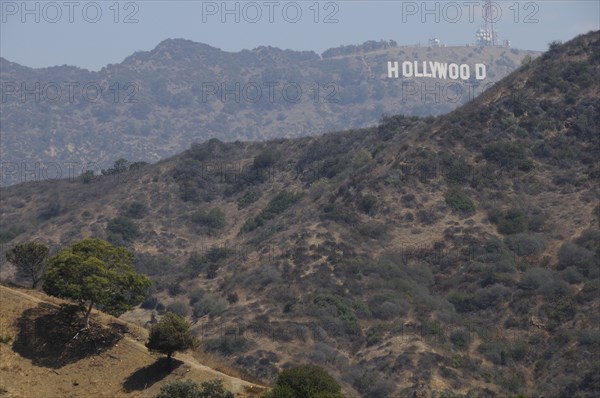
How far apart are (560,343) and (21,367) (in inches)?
1453

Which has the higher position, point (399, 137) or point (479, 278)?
point (399, 137)

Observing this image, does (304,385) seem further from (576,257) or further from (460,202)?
(460,202)

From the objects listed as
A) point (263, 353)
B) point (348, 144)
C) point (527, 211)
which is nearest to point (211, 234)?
point (348, 144)

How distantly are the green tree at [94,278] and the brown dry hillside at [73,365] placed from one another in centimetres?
123

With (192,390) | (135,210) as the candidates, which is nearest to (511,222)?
(192,390)

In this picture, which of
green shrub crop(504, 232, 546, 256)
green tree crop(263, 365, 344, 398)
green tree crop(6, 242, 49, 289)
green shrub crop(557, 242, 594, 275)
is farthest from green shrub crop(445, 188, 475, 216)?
green tree crop(263, 365, 344, 398)

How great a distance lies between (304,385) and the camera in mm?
33406

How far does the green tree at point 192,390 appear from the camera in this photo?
32250 millimetres

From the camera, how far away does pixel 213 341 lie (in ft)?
211

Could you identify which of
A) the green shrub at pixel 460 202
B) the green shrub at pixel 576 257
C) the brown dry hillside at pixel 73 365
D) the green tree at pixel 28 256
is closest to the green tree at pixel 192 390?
the brown dry hillside at pixel 73 365

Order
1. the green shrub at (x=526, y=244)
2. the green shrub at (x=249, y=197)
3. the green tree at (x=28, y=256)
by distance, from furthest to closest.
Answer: the green shrub at (x=249, y=197), the green shrub at (x=526, y=244), the green tree at (x=28, y=256)

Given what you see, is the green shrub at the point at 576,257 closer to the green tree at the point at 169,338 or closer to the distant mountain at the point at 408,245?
the distant mountain at the point at 408,245

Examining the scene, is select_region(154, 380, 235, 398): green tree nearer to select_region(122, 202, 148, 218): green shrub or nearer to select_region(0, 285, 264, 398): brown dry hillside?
select_region(0, 285, 264, 398): brown dry hillside

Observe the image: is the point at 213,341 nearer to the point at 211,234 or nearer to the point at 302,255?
the point at 302,255
